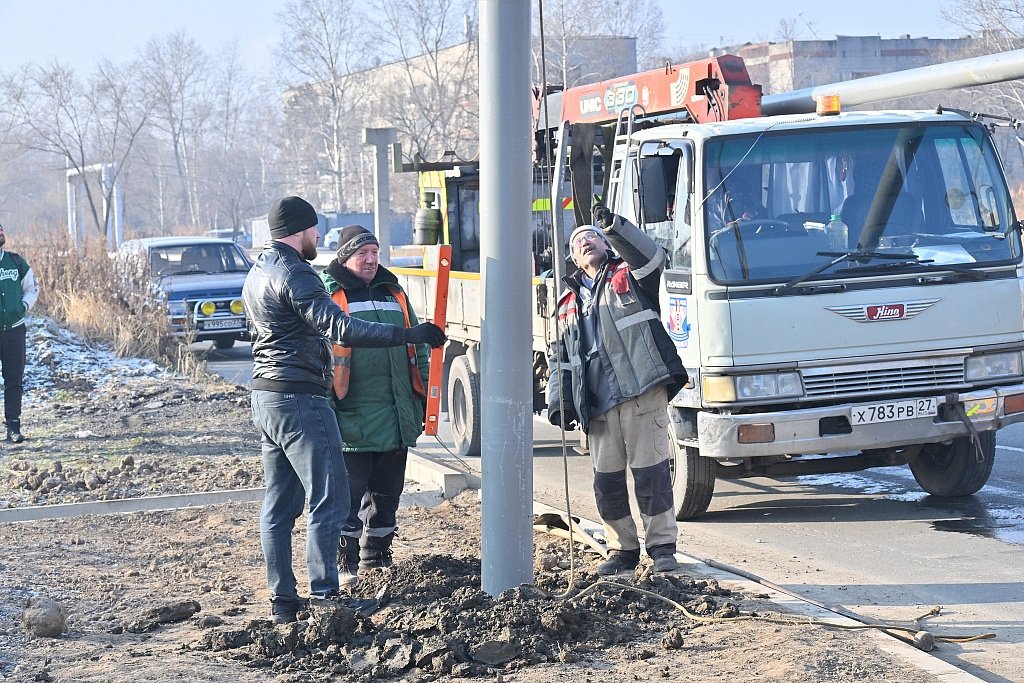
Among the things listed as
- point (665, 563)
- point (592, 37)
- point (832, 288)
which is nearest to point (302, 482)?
point (665, 563)

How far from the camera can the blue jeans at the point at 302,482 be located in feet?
17.4

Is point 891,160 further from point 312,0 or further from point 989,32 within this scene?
point 312,0

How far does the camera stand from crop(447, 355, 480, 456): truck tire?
10508 millimetres

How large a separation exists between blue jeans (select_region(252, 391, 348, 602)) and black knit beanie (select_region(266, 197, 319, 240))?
71 centimetres

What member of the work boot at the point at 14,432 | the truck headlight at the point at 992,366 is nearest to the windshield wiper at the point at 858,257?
the truck headlight at the point at 992,366

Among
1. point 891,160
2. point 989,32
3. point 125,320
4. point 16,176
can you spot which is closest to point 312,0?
point 16,176

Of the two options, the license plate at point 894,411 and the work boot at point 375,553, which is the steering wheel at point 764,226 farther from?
the work boot at point 375,553

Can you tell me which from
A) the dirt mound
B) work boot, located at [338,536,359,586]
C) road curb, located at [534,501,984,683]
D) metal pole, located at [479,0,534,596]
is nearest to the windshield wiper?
road curb, located at [534,501,984,683]

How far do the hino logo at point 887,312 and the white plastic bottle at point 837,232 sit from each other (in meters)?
0.45

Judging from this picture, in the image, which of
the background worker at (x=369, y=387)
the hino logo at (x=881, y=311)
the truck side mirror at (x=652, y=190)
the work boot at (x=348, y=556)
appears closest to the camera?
the background worker at (x=369, y=387)

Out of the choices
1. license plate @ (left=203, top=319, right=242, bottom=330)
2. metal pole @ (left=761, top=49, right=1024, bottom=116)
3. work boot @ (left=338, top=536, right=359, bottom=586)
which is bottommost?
work boot @ (left=338, top=536, right=359, bottom=586)

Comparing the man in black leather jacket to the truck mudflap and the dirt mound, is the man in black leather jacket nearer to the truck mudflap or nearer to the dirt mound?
the dirt mound

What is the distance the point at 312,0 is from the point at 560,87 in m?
58.7

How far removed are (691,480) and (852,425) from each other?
3.53 ft
